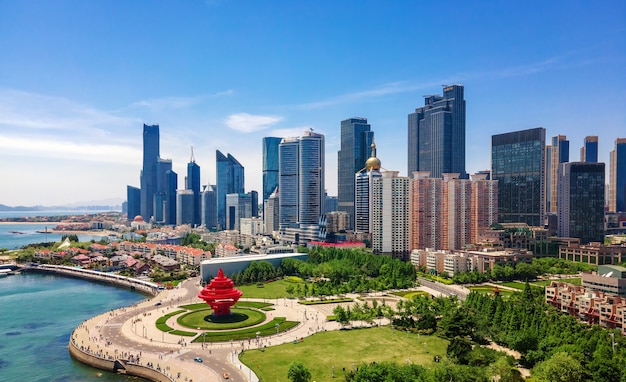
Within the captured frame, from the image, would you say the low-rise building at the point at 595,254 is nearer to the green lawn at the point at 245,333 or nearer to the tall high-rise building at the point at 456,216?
the tall high-rise building at the point at 456,216

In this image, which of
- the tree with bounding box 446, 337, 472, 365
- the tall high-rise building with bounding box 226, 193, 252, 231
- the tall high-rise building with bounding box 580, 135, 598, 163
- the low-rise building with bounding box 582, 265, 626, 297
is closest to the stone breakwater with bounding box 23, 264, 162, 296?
the tree with bounding box 446, 337, 472, 365

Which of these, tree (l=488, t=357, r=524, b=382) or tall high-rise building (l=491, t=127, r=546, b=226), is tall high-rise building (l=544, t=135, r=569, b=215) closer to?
tall high-rise building (l=491, t=127, r=546, b=226)

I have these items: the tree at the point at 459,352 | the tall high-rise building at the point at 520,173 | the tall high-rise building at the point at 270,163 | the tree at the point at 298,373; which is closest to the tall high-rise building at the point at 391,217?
the tall high-rise building at the point at 520,173

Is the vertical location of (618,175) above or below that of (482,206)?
above

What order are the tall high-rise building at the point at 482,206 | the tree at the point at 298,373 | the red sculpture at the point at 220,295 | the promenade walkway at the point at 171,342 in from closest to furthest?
the tree at the point at 298,373 < the promenade walkway at the point at 171,342 < the red sculpture at the point at 220,295 < the tall high-rise building at the point at 482,206

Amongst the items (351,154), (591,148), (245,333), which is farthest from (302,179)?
(591,148)

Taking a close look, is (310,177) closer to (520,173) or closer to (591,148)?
(520,173)

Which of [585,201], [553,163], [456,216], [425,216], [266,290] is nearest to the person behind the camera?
[266,290]

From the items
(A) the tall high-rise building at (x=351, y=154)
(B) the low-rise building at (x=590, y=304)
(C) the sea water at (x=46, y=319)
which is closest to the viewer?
(C) the sea water at (x=46, y=319)
